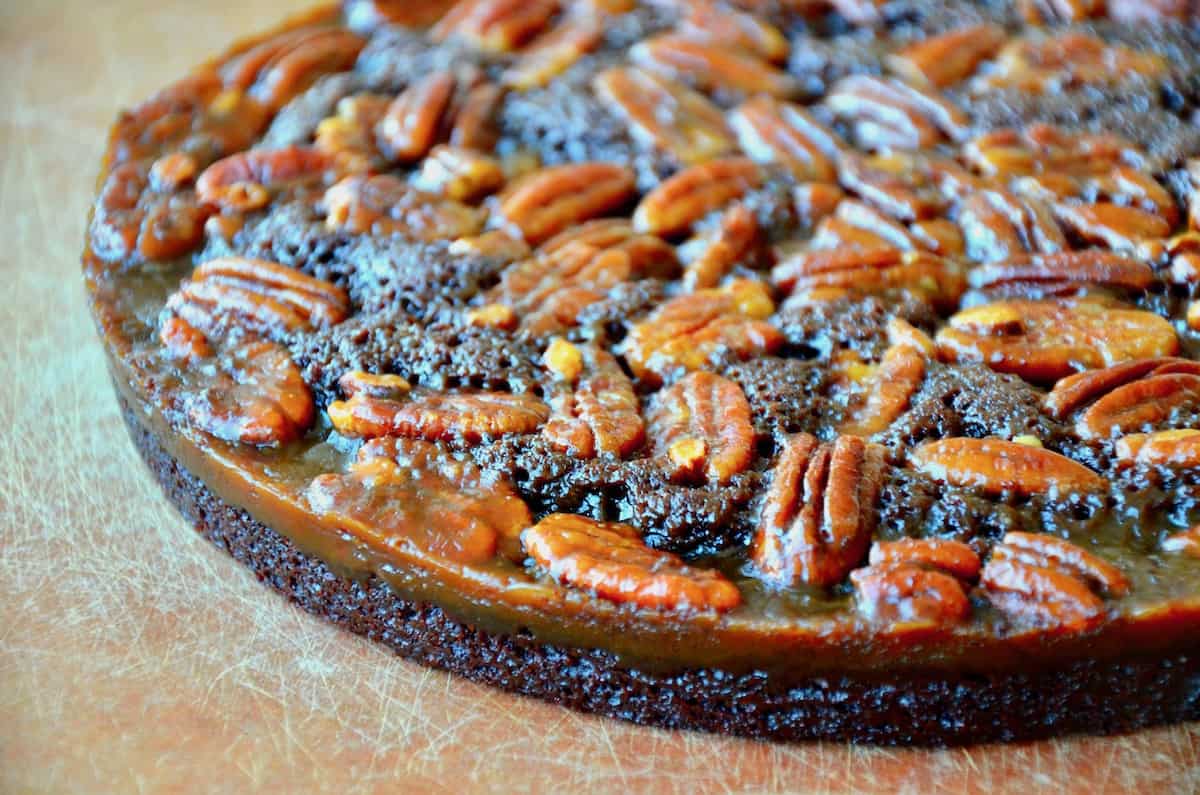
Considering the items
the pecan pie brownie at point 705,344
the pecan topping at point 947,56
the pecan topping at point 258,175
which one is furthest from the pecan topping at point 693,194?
the pecan topping at point 258,175

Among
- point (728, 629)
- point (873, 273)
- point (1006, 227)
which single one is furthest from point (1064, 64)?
point (728, 629)

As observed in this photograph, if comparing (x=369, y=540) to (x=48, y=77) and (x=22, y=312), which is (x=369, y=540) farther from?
(x=48, y=77)

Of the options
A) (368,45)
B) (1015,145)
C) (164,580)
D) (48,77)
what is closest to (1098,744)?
(1015,145)

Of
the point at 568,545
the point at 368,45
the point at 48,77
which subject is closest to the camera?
the point at 568,545

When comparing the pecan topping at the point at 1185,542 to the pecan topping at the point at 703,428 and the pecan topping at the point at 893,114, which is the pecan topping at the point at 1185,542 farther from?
the pecan topping at the point at 893,114

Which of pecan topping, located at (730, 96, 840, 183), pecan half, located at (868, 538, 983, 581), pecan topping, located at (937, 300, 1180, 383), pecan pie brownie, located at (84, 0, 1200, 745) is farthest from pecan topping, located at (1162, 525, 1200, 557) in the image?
pecan topping, located at (730, 96, 840, 183)

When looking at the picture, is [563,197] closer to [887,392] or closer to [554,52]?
[554,52]

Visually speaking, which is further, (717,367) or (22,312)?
(22,312)
